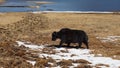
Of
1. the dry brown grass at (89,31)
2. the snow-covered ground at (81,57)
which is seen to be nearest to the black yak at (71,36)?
the dry brown grass at (89,31)

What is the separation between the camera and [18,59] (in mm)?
14266

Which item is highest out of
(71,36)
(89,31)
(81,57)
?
(81,57)

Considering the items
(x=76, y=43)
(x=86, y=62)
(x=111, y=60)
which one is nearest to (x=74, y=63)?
(x=86, y=62)

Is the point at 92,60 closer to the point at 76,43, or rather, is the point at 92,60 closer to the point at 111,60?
the point at 111,60

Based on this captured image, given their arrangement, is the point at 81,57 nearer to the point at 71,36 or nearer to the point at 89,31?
the point at 71,36

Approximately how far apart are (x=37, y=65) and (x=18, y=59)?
2.96 feet

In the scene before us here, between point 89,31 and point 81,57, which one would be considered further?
point 89,31

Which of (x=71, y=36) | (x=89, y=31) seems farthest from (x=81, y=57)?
(x=89, y=31)

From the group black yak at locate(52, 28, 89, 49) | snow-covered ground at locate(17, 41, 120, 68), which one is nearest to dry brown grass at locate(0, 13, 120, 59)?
snow-covered ground at locate(17, 41, 120, 68)

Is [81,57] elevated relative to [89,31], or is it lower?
elevated

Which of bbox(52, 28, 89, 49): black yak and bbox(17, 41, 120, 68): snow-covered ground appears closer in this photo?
bbox(17, 41, 120, 68): snow-covered ground

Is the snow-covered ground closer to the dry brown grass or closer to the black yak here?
the dry brown grass

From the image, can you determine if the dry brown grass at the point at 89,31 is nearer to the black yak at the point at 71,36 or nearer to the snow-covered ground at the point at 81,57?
the snow-covered ground at the point at 81,57

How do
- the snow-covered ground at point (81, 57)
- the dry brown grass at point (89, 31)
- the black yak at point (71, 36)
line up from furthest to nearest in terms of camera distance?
the dry brown grass at point (89, 31)
the black yak at point (71, 36)
the snow-covered ground at point (81, 57)
